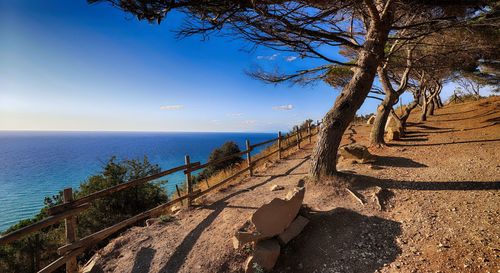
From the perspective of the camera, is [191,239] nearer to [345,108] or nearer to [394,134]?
[345,108]

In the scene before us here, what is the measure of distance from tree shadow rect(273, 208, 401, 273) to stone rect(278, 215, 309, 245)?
0.36 ft

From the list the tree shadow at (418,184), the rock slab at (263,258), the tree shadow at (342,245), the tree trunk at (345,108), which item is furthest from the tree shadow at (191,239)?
the tree shadow at (418,184)

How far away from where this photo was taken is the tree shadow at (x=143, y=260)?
3849mm

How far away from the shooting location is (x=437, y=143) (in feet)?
31.0

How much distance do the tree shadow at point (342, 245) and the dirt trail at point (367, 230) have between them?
0.6 inches

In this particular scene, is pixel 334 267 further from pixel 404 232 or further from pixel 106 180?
pixel 106 180

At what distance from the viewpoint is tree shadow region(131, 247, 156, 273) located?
3.85 m

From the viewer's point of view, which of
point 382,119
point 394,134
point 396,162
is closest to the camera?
point 396,162

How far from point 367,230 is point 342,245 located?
59 centimetres

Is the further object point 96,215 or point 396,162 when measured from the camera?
point 96,215

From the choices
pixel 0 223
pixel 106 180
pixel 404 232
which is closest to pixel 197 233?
pixel 404 232

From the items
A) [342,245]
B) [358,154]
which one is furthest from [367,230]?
[358,154]

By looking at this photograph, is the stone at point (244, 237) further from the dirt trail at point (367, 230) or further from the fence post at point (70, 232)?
the fence post at point (70, 232)

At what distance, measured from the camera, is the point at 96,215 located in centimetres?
834
